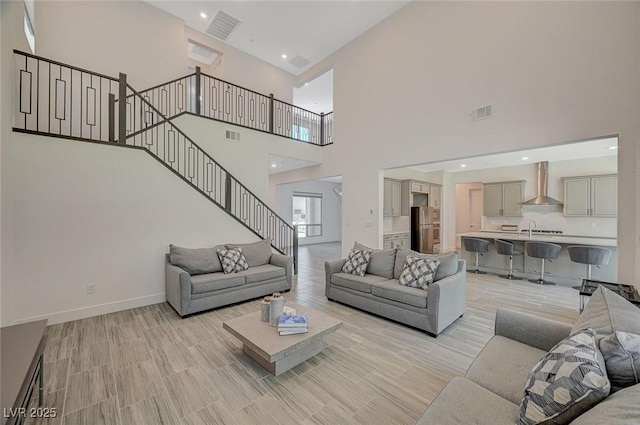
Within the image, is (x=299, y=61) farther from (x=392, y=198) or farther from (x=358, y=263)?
(x=358, y=263)

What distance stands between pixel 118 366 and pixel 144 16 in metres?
7.24

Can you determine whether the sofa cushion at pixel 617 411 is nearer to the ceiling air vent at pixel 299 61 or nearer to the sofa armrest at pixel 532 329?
the sofa armrest at pixel 532 329

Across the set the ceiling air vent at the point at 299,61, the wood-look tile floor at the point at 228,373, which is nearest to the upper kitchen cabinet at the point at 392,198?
the wood-look tile floor at the point at 228,373

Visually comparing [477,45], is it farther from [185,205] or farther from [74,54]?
[74,54]

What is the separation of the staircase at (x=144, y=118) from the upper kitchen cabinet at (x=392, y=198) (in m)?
3.06

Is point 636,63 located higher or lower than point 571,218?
higher

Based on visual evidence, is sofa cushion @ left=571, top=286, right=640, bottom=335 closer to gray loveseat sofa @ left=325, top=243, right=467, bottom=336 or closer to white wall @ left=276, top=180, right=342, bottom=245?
gray loveseat sofa @ left=325, top=243, right=467, bottom=336

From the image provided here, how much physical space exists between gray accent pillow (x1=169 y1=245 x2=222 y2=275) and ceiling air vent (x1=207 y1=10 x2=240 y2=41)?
567 cm

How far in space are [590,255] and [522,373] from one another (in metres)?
4.69

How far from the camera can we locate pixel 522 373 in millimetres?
1688

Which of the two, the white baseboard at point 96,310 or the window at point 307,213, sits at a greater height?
the window at point 307,213

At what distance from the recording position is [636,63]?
3.22 meters

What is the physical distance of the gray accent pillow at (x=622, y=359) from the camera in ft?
3.61

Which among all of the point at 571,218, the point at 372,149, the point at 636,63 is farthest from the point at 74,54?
the point at 571,218
